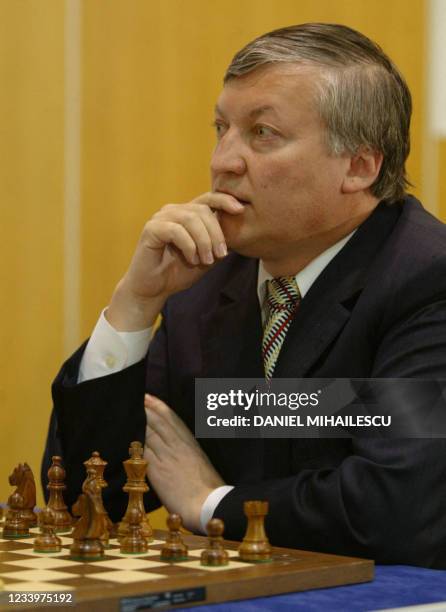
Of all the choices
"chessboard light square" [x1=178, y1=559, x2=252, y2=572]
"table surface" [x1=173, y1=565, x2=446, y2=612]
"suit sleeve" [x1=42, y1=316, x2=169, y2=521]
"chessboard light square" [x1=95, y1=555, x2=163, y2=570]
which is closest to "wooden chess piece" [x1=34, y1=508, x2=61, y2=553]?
"chessboard light square" [x1=95, y1=555, x2=163, y2=570]

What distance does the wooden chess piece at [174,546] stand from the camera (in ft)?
5.06

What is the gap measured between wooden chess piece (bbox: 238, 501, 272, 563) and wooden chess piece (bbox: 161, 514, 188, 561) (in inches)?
3.2

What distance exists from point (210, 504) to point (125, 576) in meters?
0.63

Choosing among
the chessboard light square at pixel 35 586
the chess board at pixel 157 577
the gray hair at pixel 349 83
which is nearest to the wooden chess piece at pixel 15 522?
the chess board at pixel 157 577

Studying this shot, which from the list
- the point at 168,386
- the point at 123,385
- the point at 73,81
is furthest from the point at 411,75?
the point at 123,385

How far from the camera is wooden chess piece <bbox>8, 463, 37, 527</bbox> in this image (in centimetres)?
189

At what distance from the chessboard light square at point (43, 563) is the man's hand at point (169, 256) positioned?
31.5 inches

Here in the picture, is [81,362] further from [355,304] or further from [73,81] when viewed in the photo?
[73,81]

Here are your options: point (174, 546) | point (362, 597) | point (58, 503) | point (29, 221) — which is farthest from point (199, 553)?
point (29, 221)

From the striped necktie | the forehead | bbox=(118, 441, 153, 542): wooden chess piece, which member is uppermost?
the forehead

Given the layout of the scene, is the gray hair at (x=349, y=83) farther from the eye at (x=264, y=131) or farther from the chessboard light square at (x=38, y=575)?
the chessboard light square at (x=38, y=575)

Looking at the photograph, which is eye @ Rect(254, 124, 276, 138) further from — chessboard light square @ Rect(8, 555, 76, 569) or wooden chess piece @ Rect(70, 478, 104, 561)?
chessboard light square @ Rect(8, 555, 76, 569)

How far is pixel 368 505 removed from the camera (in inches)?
73.0

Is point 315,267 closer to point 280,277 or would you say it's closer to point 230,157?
point 280,277
